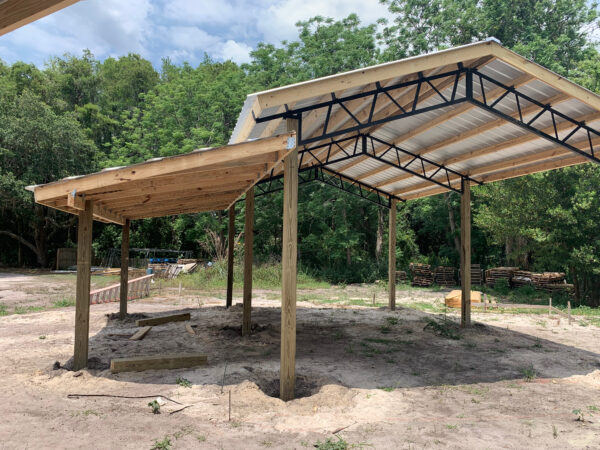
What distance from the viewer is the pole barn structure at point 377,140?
18.8 ft

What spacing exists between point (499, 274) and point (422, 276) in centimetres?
398

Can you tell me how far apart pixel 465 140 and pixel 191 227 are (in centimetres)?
2476

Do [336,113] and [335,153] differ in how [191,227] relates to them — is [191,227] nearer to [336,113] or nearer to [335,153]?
[335,153]

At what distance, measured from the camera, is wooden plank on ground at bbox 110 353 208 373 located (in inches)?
255

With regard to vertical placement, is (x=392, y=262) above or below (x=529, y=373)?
above

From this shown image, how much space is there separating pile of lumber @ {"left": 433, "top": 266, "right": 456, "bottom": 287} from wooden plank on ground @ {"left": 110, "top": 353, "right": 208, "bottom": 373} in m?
18.9

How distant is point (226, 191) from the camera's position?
31.7 feet

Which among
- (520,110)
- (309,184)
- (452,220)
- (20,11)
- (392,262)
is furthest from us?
(309,184)

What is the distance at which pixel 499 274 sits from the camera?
22.0 metres

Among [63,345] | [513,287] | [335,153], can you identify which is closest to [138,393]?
[63,345]

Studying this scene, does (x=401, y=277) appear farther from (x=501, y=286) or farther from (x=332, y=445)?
(x=332, y=445)

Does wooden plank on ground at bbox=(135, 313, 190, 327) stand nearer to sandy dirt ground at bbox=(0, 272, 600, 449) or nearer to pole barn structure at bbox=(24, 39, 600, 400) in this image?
sandy dirt ground at bbox=(0, 272, 600, 449)

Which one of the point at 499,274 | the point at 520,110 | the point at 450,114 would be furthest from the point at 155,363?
the point at 499,274

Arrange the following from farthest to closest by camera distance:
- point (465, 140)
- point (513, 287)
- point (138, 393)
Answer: point (513, 287), point (465, 140), point (138, 393)
